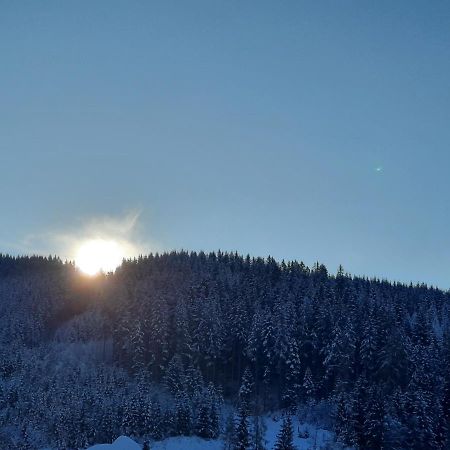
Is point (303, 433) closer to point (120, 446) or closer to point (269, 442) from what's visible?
point (269, 442)

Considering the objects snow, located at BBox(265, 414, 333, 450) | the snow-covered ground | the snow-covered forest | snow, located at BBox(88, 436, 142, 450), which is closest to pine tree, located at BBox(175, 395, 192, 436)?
the snow-covered forest

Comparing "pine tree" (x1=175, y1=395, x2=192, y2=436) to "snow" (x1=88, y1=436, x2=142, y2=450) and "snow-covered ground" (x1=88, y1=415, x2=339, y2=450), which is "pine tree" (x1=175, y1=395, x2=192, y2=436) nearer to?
"snow-covered ground" (x1=88, y1=415, x2=339, y2=450)

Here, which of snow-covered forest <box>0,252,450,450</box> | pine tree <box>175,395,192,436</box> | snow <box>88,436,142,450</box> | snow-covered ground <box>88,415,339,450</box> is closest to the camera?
snow <box>88,436,142,450</box>

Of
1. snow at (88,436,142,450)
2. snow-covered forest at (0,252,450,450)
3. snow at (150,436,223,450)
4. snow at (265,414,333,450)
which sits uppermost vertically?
snow-covered forest at (0,252,450,450)

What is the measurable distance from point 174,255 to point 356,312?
317 feet

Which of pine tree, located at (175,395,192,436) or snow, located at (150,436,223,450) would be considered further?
pine tree, located at (175,395,192,436)

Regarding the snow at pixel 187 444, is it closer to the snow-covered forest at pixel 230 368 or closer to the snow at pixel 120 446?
the snow-covered forest at pixel 230 368

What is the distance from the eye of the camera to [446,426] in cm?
7244

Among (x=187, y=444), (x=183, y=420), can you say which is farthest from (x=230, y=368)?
(x=187, y=444)

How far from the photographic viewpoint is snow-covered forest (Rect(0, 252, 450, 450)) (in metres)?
76.2

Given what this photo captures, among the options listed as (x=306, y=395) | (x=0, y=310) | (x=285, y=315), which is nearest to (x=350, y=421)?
(x=306, y=395)

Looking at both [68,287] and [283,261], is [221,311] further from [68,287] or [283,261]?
[68,287]

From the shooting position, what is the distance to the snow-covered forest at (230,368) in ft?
250

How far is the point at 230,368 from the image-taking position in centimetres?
10569
